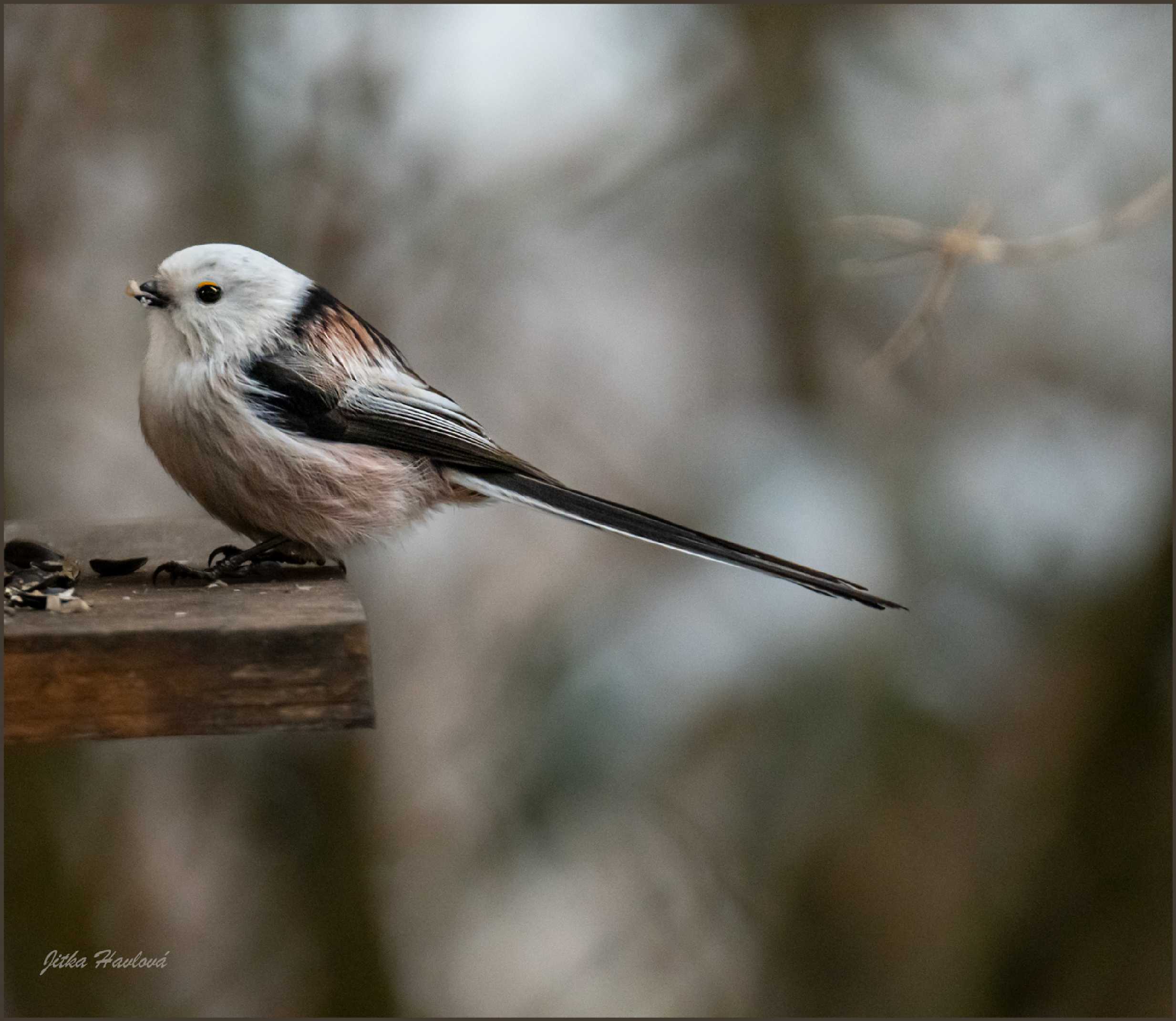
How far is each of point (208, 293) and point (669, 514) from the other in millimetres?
2656

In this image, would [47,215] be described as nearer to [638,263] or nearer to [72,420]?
[72,420]

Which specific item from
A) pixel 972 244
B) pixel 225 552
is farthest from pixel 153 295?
pixel 972 244

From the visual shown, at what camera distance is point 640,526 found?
255 cm

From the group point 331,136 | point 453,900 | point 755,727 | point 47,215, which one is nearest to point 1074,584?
point 755,727

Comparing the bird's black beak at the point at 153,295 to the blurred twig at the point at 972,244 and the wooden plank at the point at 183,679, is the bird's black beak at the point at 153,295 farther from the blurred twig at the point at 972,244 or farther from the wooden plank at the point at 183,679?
the blurred twig at the point at 972,244

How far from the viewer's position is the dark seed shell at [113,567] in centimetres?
244

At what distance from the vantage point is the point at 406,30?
4523 millimetres

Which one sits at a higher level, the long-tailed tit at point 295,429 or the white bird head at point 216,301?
the white bird head at point 216,301

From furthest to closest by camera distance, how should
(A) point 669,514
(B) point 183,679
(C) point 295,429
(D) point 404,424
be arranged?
(A) point 669,514, (D) point 404,424, (C) point 295,429, (B) point 183,679

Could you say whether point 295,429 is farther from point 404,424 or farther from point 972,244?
point 972,244

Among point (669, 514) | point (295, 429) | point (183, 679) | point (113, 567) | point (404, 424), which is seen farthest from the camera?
point (669, 514)

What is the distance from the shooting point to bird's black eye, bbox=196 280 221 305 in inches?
103

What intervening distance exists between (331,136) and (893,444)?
254 centimetres

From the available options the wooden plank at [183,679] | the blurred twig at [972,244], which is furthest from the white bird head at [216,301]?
the blurred twig at [972,244]
